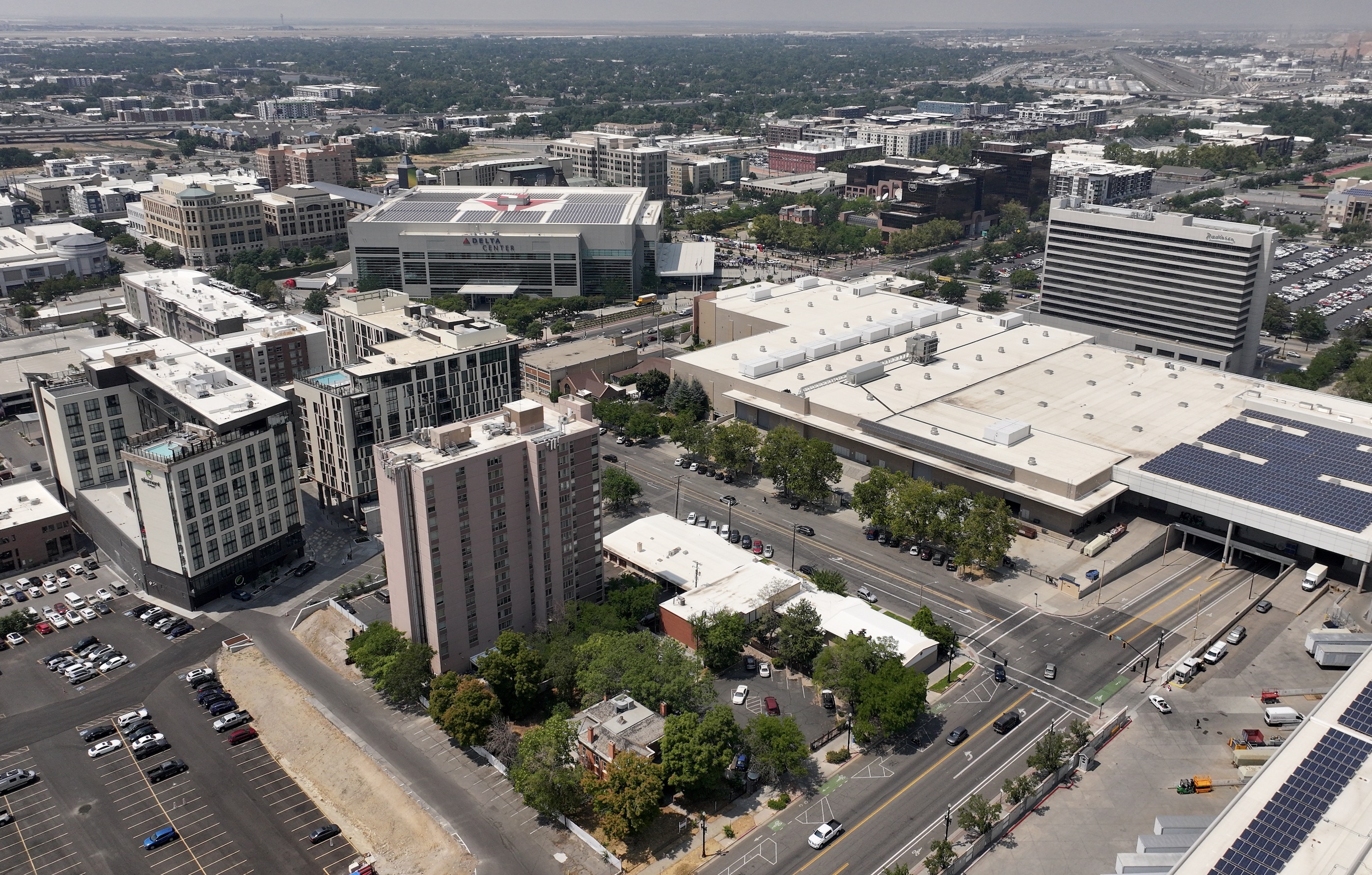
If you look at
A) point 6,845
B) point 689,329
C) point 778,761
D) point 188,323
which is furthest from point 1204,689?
point 188,323

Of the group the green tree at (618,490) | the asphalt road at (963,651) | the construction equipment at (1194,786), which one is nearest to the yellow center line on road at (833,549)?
the asphalt road at (963,651)

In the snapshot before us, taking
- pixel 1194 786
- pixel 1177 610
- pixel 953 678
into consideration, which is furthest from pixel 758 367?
pixel 1194 786

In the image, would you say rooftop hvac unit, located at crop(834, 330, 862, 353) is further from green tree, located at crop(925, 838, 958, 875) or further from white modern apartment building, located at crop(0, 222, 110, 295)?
white modern apartment building, located at crop(0, 222, 110, 295)

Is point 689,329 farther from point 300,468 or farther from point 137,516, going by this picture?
point 137,516

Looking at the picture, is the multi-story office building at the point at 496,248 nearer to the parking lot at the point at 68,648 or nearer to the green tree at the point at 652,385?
the green tree at the point at 652,385

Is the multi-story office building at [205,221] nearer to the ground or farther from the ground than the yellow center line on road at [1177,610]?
farther from the ground

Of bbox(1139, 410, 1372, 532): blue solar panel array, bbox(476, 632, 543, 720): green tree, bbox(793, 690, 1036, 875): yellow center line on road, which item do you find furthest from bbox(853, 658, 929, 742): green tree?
bbox(1139, 410, 1372, 532): blue solar panel array

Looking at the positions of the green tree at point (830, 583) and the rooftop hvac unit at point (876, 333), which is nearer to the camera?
the green tree at point (830, 583)

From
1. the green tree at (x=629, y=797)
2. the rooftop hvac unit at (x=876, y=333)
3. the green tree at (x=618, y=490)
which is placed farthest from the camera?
the rooftop hvac unit at (x=876, y=333)

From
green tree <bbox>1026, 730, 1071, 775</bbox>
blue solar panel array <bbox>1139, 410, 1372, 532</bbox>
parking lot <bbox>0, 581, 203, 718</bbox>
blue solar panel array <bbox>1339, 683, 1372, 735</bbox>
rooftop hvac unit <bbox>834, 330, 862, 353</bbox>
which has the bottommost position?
parking lot <bbox>0, 581, 203, 718</bbox>
